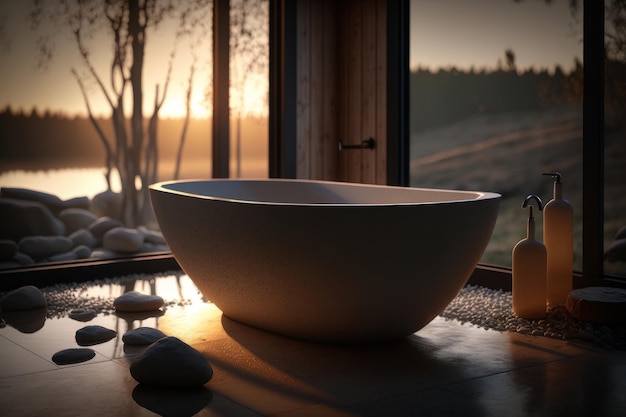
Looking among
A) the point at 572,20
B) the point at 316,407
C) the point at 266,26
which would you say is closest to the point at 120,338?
the point at 316,407

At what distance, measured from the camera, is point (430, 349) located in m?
2.74

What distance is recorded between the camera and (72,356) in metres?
2.62

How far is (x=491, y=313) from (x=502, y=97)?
13.8ft

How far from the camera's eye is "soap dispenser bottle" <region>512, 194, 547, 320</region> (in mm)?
3098

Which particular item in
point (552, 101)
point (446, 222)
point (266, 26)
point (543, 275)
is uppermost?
point (266, 26)

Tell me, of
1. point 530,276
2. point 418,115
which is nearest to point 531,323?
point 530,276

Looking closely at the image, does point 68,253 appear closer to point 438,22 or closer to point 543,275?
point 543,275

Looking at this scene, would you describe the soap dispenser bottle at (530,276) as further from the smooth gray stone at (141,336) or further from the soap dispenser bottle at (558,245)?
the smooth gray stone at (141,336)

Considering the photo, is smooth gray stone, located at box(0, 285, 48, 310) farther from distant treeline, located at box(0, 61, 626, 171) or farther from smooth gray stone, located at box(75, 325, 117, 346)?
distant treeline, located at box(0, 61, 626, 171)

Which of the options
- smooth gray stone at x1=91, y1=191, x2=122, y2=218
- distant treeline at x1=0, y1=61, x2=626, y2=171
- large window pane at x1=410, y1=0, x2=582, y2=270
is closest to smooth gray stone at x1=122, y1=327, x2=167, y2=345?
distant treeline at x1=0, y1=61, x2=626, y2=171

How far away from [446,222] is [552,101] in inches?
184

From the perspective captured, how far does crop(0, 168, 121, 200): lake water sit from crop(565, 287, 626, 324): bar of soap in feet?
10.9

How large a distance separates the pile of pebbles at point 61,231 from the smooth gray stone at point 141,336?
1711 mm

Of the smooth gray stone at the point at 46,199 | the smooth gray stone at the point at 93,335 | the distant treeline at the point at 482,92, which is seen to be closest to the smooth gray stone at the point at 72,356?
the smooth gray stone at the point at 93,335
